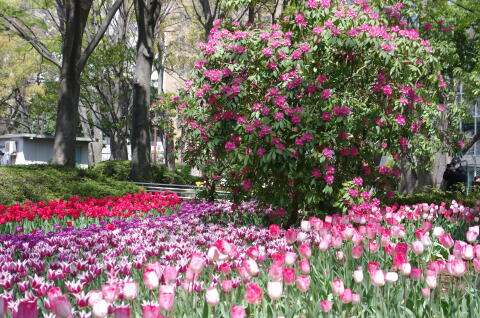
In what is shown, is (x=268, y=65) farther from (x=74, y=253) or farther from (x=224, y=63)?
(x=74, y=253)

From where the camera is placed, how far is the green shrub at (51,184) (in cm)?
964

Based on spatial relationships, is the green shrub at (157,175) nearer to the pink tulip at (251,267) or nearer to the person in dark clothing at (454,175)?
the person in dark clothing at (454,175)

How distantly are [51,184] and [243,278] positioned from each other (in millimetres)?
8825

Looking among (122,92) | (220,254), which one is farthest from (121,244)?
(122,92)

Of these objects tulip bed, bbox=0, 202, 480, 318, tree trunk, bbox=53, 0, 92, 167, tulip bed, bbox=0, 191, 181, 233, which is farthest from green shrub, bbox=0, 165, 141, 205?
tulip bed, bbox=0, 202, 480, 318

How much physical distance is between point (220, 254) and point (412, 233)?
3238 millimetres

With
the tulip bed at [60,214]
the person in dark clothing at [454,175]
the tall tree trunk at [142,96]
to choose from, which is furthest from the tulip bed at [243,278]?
the tall tree trunk at [142,96]

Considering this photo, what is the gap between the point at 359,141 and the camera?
695cm

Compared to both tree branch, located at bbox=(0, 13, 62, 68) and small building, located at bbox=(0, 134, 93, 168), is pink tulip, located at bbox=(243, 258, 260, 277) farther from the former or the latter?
small building, located at bbox=(0, 134, 93, 168)

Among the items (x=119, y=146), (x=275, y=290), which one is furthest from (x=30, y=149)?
(x=275, y=290)

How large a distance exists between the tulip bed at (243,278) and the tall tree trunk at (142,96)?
10.6 metres

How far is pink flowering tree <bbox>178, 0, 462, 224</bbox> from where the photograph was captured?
20.7 feet

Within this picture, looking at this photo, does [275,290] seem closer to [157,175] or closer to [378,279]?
[378,279]

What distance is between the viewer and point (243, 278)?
9.28ft
